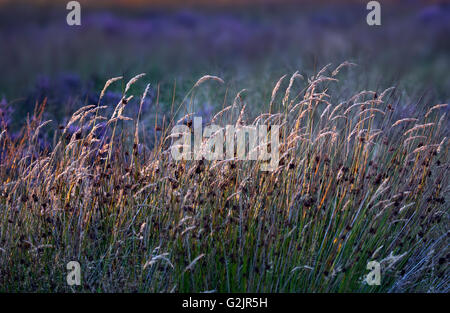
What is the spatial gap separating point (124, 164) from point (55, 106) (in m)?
2.82

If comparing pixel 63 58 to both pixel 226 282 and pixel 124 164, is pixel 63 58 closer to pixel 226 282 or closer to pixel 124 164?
pixel 124 164

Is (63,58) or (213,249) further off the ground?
(63,58)

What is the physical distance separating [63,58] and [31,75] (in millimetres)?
485

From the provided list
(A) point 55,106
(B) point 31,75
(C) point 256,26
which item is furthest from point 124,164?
(B) point 31,75

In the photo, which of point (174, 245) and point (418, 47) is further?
point (418, 47)

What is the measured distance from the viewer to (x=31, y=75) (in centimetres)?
704

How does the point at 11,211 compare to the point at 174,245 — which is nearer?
the point at 174,245

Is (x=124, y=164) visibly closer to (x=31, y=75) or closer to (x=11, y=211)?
(x=11, y=211)

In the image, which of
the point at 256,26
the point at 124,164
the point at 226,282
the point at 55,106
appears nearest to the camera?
the point at 226,282

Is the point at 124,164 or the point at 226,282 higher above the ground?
the point at 124,164

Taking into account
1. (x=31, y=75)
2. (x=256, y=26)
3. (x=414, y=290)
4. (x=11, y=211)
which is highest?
(x=256, y=26)
